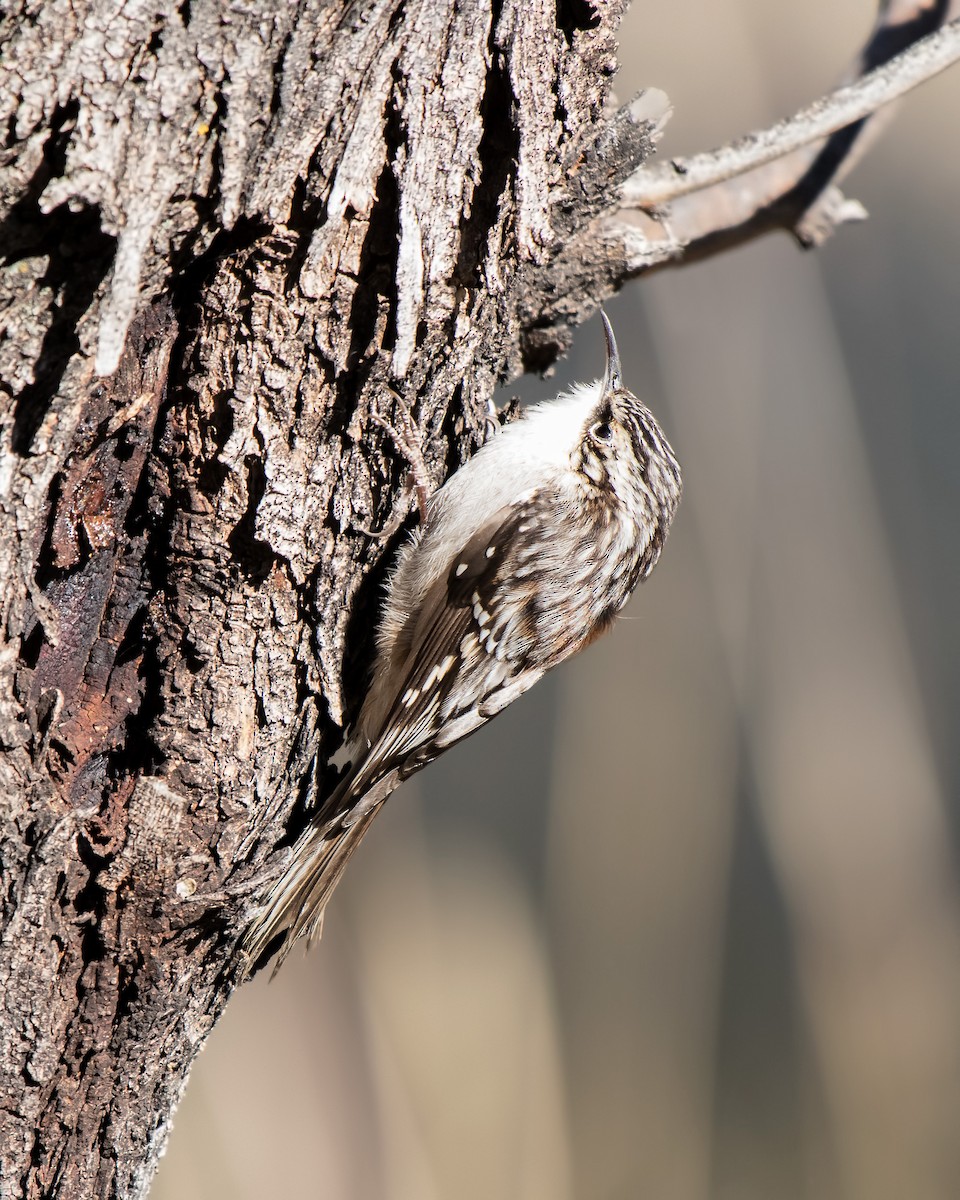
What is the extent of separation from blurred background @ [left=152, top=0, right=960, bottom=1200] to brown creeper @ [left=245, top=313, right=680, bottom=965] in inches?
46.3

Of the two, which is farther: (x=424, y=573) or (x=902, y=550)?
(x=902, y=550)

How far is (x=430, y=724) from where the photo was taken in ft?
6.15

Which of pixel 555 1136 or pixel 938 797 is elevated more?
pixel 938 797

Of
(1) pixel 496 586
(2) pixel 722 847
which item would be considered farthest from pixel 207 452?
(2) pixel 722 847

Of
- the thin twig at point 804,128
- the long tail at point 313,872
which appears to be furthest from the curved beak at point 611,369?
the long tail at point 313,872

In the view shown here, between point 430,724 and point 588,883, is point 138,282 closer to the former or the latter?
point 430,724

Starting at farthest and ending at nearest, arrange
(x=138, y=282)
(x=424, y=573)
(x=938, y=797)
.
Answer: (x=938, y=797) < (x=424, y=573) < (x=138, y=282)

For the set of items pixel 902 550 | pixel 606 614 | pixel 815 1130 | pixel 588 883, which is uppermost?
pixel 902 550

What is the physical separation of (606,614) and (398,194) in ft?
3.41

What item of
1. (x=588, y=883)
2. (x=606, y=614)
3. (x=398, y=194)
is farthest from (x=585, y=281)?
(x=588, y=883)

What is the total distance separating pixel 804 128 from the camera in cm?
201

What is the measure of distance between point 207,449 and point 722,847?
2.46 metres

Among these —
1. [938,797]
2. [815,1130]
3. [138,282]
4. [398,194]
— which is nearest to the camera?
[138,282]

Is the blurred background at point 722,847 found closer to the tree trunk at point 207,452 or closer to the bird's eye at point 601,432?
the bird's eye at point 601,432
